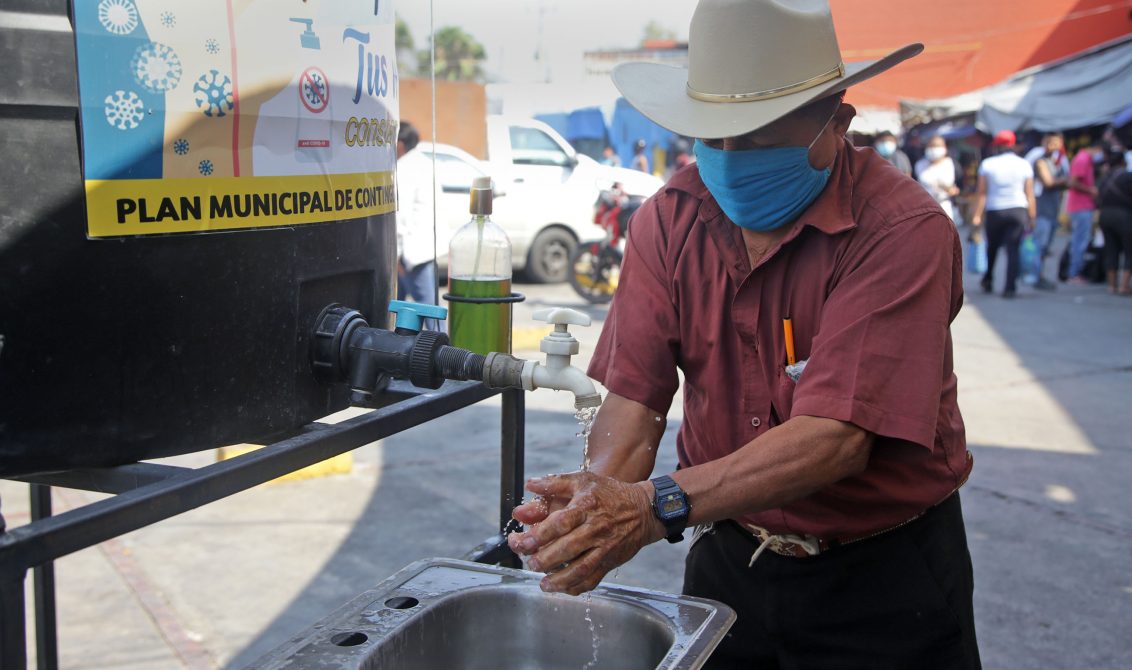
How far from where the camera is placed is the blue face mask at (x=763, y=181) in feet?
5.43

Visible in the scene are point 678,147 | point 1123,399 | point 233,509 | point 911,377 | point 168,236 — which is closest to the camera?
point 168,236

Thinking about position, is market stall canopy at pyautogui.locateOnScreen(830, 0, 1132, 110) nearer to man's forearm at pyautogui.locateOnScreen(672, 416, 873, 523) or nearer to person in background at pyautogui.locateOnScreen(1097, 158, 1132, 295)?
person in background at pyautogui.locateOnScreen(1097, 158, 1132, 295)

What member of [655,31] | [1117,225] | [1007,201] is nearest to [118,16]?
[1007,201]

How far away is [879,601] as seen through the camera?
6.05 feet

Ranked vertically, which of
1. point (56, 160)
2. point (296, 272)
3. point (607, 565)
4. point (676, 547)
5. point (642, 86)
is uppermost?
point (642, 86)

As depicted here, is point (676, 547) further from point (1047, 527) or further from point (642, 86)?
point (642, 86)

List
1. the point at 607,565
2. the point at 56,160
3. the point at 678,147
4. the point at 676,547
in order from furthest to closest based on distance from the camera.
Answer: the point at 678,147 → the point at 676,547 → the point at 607,565 → the point at 56,160

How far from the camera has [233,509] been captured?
4473 millimetres

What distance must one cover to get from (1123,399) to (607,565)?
616 cm

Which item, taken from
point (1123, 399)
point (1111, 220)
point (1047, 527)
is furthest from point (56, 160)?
point (1111, 220)

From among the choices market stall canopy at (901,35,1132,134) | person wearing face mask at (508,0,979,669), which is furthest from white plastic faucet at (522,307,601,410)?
market stall canopy at (901,35,1132,134)

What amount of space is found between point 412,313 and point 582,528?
0.45m

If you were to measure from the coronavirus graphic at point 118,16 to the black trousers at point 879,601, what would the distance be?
1.41 m

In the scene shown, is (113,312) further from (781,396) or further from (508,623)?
(781,396)
